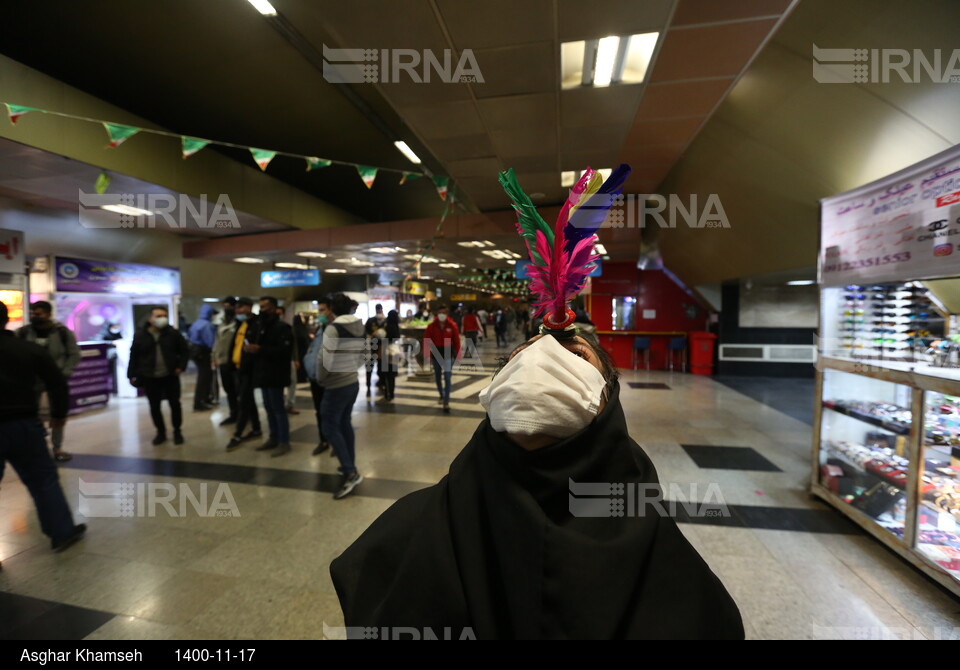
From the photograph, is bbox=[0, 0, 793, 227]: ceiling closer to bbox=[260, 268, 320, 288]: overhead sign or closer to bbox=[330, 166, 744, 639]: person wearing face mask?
bbox=[330, 166, 744, 639]: person wearing face mask

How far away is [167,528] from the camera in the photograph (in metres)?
2.84

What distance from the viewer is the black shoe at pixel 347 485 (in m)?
3.29

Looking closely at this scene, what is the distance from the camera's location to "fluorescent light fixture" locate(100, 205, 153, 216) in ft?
24.3

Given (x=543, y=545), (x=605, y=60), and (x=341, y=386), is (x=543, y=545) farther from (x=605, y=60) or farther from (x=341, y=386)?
(x=605, y=60)

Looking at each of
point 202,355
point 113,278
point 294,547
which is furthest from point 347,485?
point 113,278

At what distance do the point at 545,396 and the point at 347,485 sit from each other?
322 centimetres

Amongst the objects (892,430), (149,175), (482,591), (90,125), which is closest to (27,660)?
(482,591)

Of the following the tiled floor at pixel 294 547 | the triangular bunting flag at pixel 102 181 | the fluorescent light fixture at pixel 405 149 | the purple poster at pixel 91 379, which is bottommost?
the tiled floor at pixel 294 547

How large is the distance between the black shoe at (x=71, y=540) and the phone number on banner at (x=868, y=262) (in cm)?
591

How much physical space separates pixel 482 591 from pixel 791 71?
4.56 metres

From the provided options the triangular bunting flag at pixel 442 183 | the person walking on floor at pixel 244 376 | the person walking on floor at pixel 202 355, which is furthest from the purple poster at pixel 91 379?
the triangular bunting flag at pixel 442 183

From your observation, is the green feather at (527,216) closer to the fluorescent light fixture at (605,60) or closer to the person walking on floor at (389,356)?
the fluorescent light fixture at (605,60)

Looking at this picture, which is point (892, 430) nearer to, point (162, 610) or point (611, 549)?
point (611, 549)

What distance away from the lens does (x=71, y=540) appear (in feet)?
8.63
